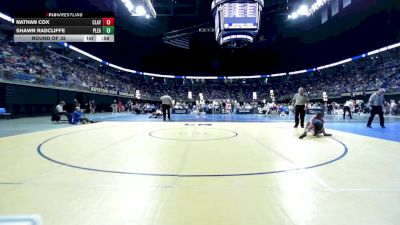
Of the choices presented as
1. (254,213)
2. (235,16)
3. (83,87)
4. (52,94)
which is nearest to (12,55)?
(52,94)

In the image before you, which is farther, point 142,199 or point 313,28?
point 313,28

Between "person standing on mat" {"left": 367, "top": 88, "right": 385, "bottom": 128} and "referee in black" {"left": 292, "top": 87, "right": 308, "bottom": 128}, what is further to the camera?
"referee in black" {"left": 292, "top": 87, "right": 308, "bottom": 128}

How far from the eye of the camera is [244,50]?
135 ft

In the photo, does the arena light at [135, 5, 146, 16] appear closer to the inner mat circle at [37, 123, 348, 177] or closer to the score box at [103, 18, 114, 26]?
the score box at [103, 18, 114, 26]

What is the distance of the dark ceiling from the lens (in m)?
20.1

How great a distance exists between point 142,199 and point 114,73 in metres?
47.9

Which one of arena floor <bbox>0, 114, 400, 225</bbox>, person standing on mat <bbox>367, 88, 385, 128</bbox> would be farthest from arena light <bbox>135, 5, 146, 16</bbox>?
person standing on mat <bbox>367, 88, 385, 128</bbox>

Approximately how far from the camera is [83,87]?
91.4 ft

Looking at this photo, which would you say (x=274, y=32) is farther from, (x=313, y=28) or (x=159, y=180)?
(x=159, y=180)
